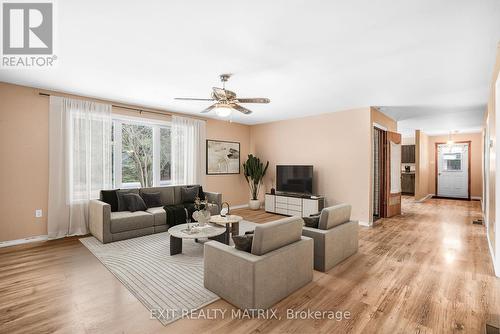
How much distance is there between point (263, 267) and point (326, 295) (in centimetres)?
87

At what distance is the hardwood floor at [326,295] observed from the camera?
6.78 feet

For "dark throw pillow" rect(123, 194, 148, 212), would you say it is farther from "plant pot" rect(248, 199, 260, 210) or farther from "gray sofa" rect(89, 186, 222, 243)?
"plant pot" rect(248, 199, 260, 210)

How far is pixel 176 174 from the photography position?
5977 millimetres

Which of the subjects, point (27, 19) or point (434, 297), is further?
point (434, 297)

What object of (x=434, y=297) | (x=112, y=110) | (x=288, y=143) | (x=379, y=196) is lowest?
(x=434, y=297)

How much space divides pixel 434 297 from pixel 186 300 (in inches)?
99.5

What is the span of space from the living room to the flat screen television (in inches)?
1.6

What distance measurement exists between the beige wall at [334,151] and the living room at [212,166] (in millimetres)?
45

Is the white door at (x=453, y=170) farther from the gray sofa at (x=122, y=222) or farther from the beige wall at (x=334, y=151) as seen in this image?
the gray sofa at (x=122, y=222)

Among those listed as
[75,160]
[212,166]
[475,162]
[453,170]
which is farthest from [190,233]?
[475,162]

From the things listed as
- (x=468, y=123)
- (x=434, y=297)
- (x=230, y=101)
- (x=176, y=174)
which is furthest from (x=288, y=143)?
(x=468, y=123)

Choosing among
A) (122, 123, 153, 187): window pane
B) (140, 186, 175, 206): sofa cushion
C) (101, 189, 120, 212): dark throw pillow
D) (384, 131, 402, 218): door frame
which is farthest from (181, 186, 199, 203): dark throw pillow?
(384, 131, 402, 218): door frame

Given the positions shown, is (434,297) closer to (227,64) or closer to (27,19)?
(227,64)

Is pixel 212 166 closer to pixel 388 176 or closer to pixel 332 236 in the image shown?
pixel 332 236
